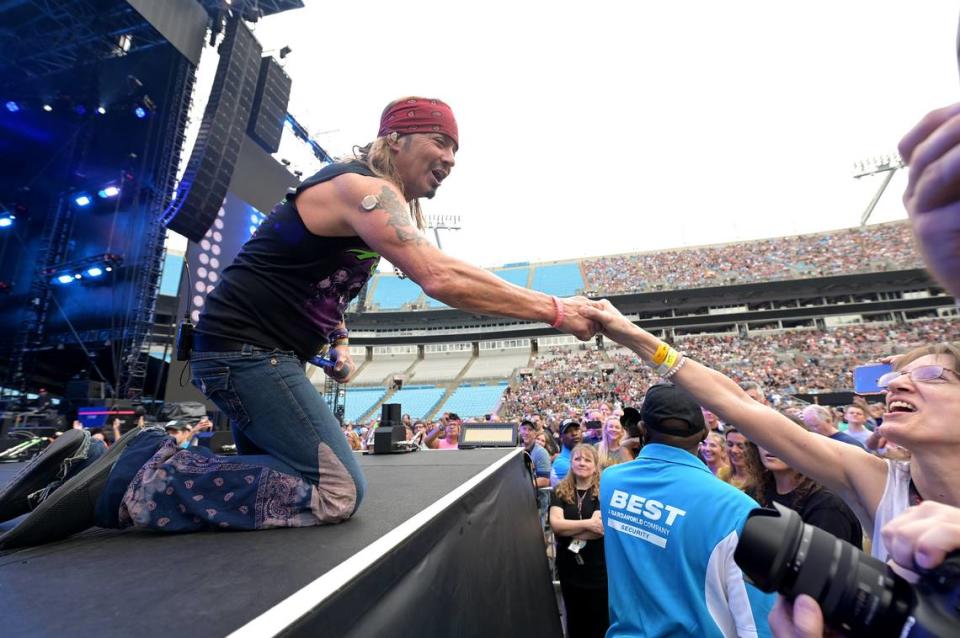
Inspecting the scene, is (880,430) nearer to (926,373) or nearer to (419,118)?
(926,373)

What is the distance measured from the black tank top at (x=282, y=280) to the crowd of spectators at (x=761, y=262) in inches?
1212

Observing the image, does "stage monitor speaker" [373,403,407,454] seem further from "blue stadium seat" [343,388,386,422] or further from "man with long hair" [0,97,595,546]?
"blue stadium seat" [343,388,386,422]

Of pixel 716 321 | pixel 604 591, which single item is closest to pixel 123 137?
pixel 604 591

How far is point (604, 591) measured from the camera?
9.95ft

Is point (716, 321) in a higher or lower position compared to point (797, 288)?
lower

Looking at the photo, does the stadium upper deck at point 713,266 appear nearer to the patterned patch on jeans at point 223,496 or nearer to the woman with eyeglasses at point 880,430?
the patterned patch on jeans at point 223,496

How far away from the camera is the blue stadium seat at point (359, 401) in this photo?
2776cm

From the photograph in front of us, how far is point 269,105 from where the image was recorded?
1222 centimetres

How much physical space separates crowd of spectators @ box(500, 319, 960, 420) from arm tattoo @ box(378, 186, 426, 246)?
840 inches

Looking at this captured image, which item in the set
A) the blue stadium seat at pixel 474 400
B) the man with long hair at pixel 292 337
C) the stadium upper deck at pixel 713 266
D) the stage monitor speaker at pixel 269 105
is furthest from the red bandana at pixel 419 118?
the stadium upper deck at pixel 713 266

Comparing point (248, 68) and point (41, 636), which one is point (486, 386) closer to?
point (248, 68)

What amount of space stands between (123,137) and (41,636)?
14.8 meters

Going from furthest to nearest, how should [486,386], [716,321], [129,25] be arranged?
[716,321] < [486,386] < [129,25]

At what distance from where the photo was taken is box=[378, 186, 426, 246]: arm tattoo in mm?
1499
